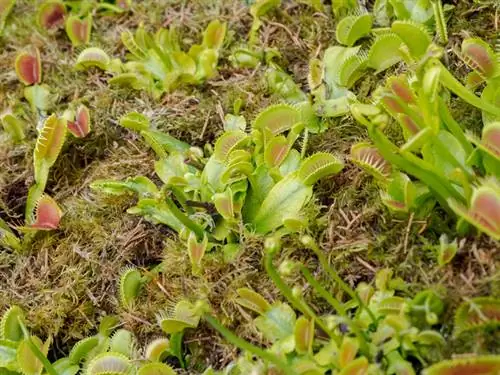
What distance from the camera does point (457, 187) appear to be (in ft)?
5.27

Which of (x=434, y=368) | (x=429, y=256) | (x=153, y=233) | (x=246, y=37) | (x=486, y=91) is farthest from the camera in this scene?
(x=246, y=37)

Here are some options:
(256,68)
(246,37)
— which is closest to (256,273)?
(256,68)

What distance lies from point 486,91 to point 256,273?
2.41 ft

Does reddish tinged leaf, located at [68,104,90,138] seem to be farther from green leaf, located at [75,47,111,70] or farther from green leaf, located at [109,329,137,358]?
green leaf, located at [109,329,137,358]

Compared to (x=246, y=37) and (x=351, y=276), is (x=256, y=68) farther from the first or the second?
(x=351, y=276)

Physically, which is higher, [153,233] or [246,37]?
[246,37]

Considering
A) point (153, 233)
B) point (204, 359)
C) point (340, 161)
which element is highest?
point (340, 161)

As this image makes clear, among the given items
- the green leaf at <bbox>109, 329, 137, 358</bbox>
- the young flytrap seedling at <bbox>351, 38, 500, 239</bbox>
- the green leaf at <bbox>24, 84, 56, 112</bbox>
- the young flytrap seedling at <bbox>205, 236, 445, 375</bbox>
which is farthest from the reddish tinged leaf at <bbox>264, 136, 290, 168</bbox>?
the green leaf at <bbox>24, 84, 56, 112</bbox>

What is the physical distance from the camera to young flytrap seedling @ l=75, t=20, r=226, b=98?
2.16 meters

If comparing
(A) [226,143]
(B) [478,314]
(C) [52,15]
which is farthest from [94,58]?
(B) [478,314]

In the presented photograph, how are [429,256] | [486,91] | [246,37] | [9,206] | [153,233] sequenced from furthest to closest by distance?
[246,37] → [9,206] → [153,233] → [486,91] → [429,256]

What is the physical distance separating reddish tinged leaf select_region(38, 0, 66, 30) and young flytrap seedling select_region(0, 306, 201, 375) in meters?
1.11

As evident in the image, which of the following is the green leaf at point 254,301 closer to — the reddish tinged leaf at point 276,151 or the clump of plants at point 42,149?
the reddish tinged leaf at point 276,151

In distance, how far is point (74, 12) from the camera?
252 cm
